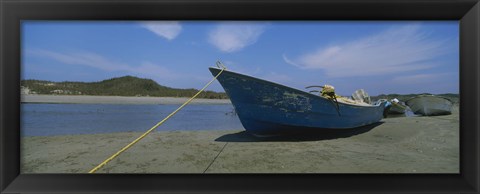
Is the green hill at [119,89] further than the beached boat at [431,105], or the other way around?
the green hill at [119,89]

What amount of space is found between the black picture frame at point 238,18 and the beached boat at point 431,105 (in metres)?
8.84

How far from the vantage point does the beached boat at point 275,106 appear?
15.1ft

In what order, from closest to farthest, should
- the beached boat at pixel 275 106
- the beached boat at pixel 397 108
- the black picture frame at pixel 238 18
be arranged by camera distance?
the black picture frame at pixel 238 18 < the beached boat at pixel 275 106 < the beached boat at pixel 397 108

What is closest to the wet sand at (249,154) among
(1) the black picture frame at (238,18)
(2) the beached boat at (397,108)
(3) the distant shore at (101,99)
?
(1) the black picture frame at (238,18)

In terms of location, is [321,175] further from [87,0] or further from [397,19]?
[87,0]

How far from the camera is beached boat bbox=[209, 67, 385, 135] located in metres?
4.60

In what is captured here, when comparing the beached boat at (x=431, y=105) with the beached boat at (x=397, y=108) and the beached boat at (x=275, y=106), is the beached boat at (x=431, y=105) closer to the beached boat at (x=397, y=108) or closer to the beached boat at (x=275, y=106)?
the beached boat at (x=397, y=108)

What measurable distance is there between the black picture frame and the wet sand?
0.45 ft

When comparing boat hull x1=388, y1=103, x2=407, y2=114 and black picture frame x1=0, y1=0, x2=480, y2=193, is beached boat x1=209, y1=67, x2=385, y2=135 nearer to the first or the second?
black picture frame x1=0, y1=0, x2=480, y2=193

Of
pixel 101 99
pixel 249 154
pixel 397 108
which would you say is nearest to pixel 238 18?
pixel 249 154

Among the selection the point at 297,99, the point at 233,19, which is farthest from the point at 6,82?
the point at 297,99

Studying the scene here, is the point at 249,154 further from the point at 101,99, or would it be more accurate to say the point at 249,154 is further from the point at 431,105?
the point at 101,99

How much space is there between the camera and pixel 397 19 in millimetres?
1916

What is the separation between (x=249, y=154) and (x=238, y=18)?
2402 millimetres
